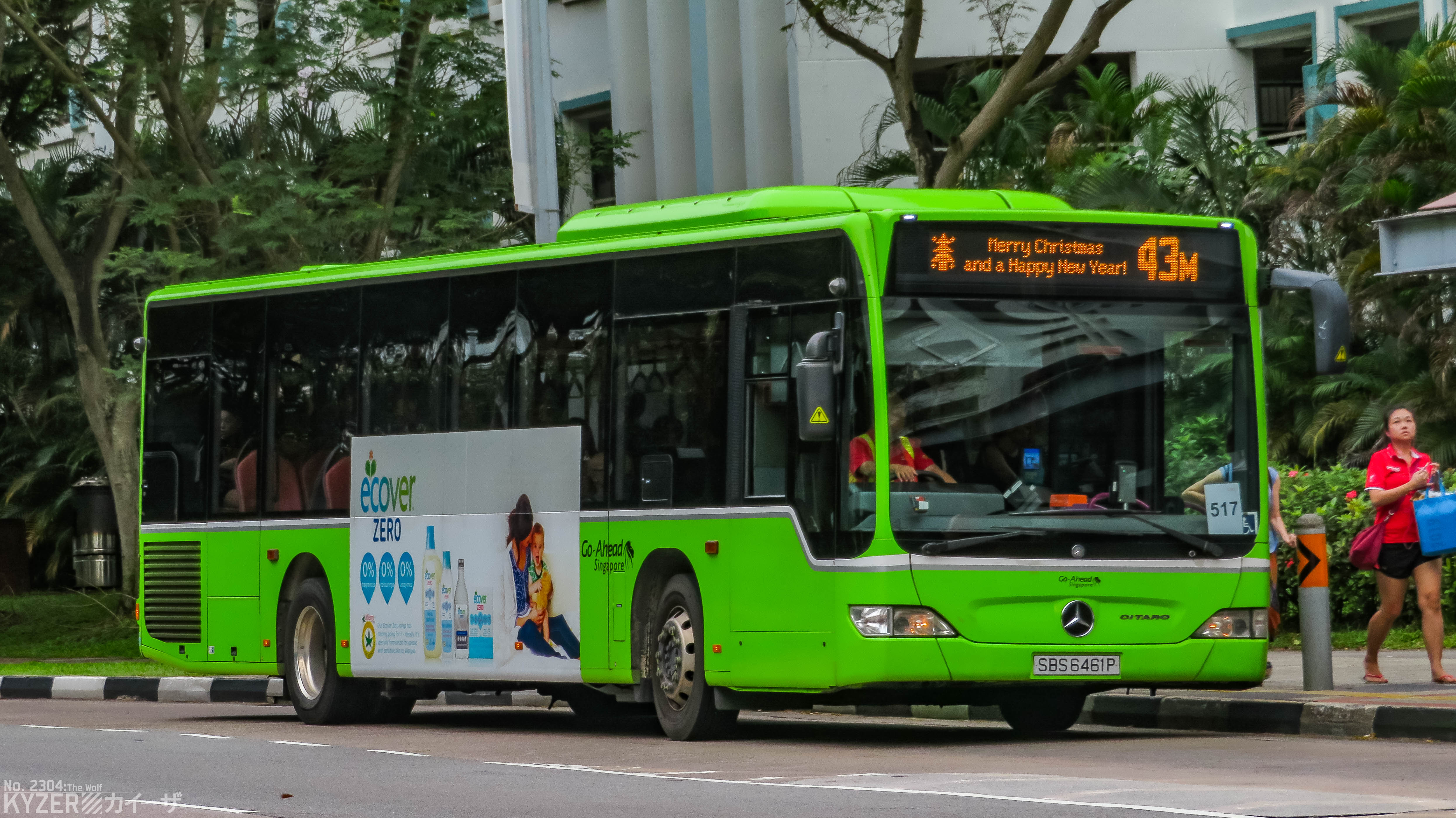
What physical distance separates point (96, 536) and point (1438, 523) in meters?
32.7

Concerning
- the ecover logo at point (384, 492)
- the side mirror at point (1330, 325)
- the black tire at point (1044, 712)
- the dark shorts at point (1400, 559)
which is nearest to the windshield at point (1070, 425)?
the side mirror at point (1330, 325)

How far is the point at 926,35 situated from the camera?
30656 millimetres

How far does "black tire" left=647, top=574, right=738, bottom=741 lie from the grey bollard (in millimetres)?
3655

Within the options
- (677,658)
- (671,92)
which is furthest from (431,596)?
(671,92)

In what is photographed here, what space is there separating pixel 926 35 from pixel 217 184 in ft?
37.9

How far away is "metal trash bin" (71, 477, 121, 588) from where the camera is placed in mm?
41406

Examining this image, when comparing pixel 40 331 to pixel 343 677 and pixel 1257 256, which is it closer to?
pixel 343 677

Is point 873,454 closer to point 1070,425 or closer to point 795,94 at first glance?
point 1070,425

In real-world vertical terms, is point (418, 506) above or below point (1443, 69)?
below

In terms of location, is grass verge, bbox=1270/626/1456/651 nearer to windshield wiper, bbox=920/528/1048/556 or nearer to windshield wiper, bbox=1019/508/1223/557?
windshield wiper, bbox=1019/508/1223/557

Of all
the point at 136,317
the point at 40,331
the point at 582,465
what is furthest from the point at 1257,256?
the point at 40,331

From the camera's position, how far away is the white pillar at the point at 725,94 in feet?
99.8

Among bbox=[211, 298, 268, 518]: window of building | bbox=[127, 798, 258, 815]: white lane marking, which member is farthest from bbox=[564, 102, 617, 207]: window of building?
bbox=[127, 798, 258, 815]: white lane marking

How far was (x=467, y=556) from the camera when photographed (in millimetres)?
14430
